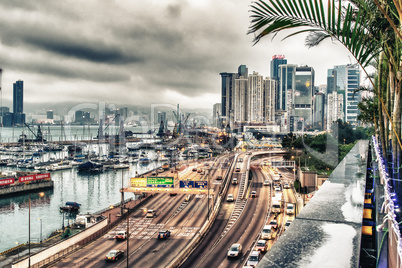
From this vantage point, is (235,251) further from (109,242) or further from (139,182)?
(139,182)

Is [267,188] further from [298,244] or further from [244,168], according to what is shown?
[298,244]

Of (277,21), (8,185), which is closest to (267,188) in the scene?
(8,185)

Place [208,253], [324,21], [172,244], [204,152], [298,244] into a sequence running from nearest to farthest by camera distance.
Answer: [298,244], [324,21], [208,253], [172,244], [204,152]

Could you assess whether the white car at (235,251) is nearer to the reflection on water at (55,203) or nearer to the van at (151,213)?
the van at (151,213)

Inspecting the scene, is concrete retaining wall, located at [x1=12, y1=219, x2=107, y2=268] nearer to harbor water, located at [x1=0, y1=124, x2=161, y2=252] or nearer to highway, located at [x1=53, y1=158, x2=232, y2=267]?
highway, located at [x1=53, y1=158, x2=232, y2=267]

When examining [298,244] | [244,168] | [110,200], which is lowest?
[110,200]

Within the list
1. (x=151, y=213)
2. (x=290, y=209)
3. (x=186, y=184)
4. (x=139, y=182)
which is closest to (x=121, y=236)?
(x=151, y=213)
